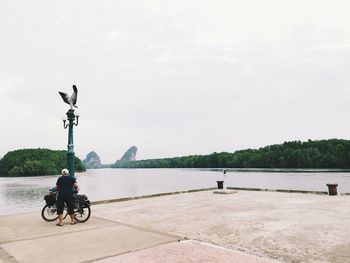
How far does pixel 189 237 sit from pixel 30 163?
14805cm

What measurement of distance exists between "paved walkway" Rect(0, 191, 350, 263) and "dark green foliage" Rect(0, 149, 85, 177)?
464ft

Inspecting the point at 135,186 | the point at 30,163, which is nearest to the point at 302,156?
the point at 135,186

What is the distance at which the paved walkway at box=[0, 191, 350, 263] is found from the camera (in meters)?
7.15

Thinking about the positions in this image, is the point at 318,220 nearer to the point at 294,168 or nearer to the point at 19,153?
the point at 294,168

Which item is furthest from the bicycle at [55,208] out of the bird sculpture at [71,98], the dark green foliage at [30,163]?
the dark green foliage at [30,163]

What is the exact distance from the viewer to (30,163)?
14300 centimetres

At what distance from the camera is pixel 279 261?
6789mm

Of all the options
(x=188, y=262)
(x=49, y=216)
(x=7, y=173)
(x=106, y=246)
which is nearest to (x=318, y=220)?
(x=188, y=262)

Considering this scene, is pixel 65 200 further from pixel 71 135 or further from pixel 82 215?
pixel 71 135

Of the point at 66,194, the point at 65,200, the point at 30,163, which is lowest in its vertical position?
the point at 65,200

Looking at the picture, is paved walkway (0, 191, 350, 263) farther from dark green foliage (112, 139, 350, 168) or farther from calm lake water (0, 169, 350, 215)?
dark green foliage (112, 139, 350, 168)

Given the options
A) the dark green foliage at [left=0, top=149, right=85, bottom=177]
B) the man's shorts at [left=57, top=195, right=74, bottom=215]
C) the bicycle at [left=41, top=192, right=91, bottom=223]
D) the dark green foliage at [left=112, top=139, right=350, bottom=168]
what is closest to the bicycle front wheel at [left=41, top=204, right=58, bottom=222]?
the bicycle at [left=41, top=192, right=91, bottom=223]

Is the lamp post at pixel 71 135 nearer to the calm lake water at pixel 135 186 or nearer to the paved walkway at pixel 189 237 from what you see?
the paved walkway at pixel 189 237

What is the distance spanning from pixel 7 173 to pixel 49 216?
160640 millimetres
